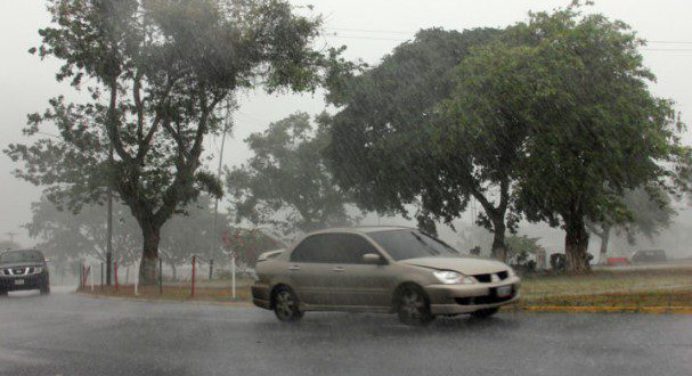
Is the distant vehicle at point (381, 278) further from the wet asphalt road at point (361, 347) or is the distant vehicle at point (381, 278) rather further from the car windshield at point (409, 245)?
the wet asphalt road at point (361, 347)

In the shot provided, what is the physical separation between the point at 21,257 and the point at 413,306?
22196 millimetres

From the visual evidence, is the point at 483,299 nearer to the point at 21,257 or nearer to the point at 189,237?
the point at 21,257

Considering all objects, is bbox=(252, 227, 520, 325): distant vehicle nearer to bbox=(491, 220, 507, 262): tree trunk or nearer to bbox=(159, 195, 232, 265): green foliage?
bbox=(491, 220, 507, 262): tree trunk

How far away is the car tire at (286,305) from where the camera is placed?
12391mm

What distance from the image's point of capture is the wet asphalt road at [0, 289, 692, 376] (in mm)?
7605

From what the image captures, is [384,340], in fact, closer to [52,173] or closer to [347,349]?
[347,349]

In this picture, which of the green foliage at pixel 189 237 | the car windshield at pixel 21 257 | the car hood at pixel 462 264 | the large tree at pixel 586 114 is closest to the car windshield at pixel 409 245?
the car hood at pixel 462 264

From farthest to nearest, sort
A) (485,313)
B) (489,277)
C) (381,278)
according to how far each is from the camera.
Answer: (485,313) < (381,278) < (489,277)

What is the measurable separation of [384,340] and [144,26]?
20.6 m

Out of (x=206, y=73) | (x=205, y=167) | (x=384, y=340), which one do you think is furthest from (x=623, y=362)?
(x=205, y=167)

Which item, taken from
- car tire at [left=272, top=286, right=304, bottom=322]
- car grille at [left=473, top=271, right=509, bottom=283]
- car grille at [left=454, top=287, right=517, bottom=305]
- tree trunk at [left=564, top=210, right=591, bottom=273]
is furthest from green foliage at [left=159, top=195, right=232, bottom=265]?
car grille at [left=454, top=287, right=517, bottom=305]

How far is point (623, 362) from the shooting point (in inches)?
290

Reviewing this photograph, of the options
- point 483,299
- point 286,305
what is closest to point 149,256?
point 286,305

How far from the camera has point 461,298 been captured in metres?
10.1
